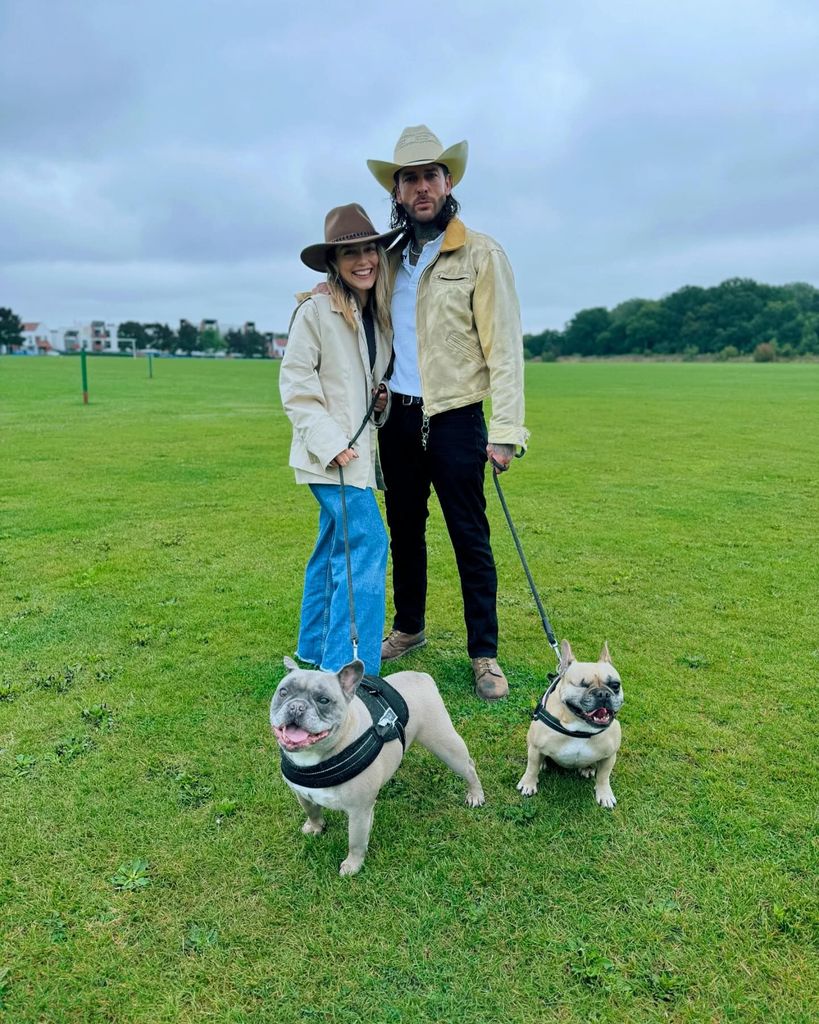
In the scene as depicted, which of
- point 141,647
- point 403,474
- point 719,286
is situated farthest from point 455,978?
point 719,286

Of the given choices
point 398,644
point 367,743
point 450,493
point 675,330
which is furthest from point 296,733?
point 675,330

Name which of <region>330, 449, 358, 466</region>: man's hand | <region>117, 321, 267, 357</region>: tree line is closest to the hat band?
<region>330, 449, 358, 466</region>: man's hand

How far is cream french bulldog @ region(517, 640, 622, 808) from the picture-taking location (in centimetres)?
321

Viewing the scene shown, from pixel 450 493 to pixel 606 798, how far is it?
2.05 metres

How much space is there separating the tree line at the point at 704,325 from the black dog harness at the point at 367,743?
9788 cm

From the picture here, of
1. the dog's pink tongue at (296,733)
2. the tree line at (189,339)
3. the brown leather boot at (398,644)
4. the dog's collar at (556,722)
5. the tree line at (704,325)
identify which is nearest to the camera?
the dog's pink tongue at (296,733)

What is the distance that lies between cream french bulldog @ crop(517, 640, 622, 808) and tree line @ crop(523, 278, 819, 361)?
320 ft

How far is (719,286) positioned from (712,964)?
136 meters

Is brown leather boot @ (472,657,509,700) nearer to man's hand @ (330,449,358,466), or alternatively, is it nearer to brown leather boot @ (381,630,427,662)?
brown leather boot @ (381,630,427,662)

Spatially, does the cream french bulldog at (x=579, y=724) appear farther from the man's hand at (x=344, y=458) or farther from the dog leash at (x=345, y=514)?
the man's hand at (x=344, y=458)

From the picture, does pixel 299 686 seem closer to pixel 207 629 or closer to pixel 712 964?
pixel 712 964

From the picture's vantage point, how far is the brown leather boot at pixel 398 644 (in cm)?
510

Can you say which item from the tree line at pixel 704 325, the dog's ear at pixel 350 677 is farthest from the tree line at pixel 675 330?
the dog's ear at pixel 350 677

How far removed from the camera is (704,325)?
115m
